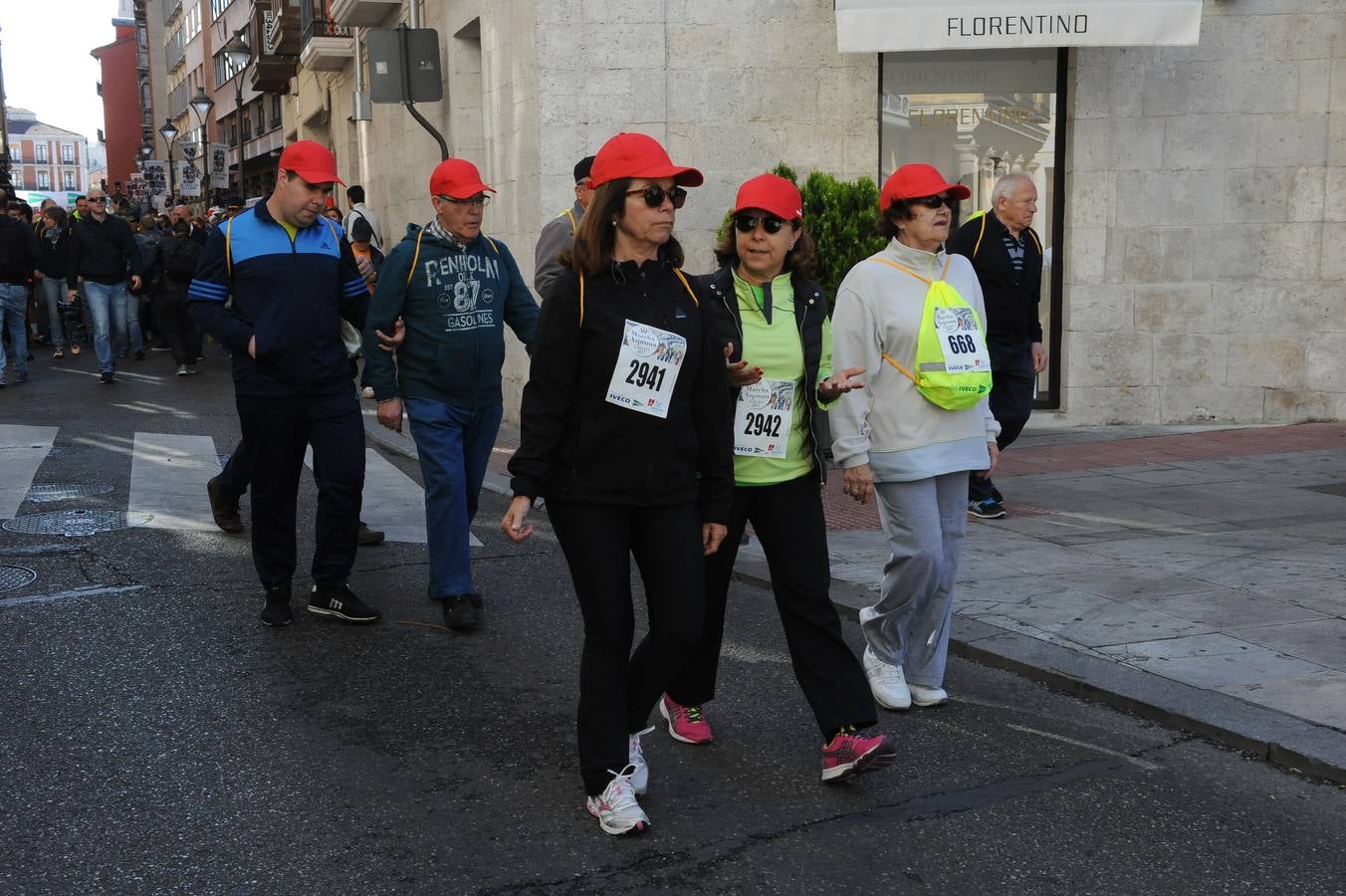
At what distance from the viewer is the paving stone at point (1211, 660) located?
5.05 metres

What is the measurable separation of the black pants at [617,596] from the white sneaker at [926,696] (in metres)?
1.35

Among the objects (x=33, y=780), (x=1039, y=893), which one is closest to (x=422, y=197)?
(x=33, y=780)

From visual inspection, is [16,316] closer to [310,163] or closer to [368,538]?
[368,538]

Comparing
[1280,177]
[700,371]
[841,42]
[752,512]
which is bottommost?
[752,512]

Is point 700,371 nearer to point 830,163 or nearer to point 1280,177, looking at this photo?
point 830,163

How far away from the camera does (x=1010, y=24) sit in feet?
36.2

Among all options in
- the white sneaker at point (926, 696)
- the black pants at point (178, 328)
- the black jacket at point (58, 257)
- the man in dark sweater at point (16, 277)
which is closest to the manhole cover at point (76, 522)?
the white sneaker at point (926, 696)

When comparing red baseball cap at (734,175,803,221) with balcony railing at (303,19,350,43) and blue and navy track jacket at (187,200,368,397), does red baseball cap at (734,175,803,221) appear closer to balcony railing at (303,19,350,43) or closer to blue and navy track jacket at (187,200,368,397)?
blue and navy track jacket at (187,200,368,397)

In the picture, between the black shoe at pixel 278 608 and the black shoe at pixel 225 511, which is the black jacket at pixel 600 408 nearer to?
the black shoe at pixel 278 608

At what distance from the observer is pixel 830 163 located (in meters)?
12.0

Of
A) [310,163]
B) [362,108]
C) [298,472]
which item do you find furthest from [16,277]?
[310,163]

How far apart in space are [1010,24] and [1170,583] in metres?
5.97

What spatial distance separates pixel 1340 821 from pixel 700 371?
83.8 inches

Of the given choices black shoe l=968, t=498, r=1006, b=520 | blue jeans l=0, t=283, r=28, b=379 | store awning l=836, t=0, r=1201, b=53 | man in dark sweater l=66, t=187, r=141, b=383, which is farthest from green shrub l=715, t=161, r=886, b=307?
blue jeans l=0, t=283, r=28, b=379
